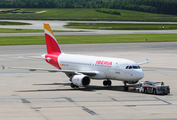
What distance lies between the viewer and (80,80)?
37812 millimetres

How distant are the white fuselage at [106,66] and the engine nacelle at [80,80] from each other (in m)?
1.76

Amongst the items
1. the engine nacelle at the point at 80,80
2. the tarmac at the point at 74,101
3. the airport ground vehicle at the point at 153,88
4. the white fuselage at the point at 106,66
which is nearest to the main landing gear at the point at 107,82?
the tarmac at the point at 74,101

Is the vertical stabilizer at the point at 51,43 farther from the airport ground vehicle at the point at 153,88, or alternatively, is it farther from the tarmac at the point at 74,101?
the airport ground vehicle at the point at 153,88

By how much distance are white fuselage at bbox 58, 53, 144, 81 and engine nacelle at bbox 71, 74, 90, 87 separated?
176 centimetres

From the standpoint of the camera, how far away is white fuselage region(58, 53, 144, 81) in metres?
37.2

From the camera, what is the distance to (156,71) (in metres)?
54.8

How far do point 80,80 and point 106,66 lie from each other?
345cm

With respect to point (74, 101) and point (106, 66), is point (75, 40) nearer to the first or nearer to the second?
point (106, 66)

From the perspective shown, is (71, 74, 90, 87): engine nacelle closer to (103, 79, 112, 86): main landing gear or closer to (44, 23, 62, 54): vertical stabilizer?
(103, 79, 112, 86): main landing gear

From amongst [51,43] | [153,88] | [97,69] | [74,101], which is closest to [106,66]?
[97,69]

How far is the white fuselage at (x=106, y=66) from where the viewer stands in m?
37.2

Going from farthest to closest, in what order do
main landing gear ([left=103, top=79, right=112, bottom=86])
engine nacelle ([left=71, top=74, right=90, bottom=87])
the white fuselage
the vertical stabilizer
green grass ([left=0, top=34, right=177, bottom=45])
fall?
green grass ([left=0, top=34, right=177, bottom=45]) < the vertical stabilizer < main landing gear ([left=103, top=79, right=112, bottom=86]) < engine nacelle ([left=71, top=74, right=90, bottom=87]) < the white fuselage

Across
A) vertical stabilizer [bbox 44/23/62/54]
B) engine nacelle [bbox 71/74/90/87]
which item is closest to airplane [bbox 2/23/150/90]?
Result: engine nacelle [bbox 71/74/90/87]

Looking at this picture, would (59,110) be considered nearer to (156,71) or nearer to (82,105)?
(82,105)
